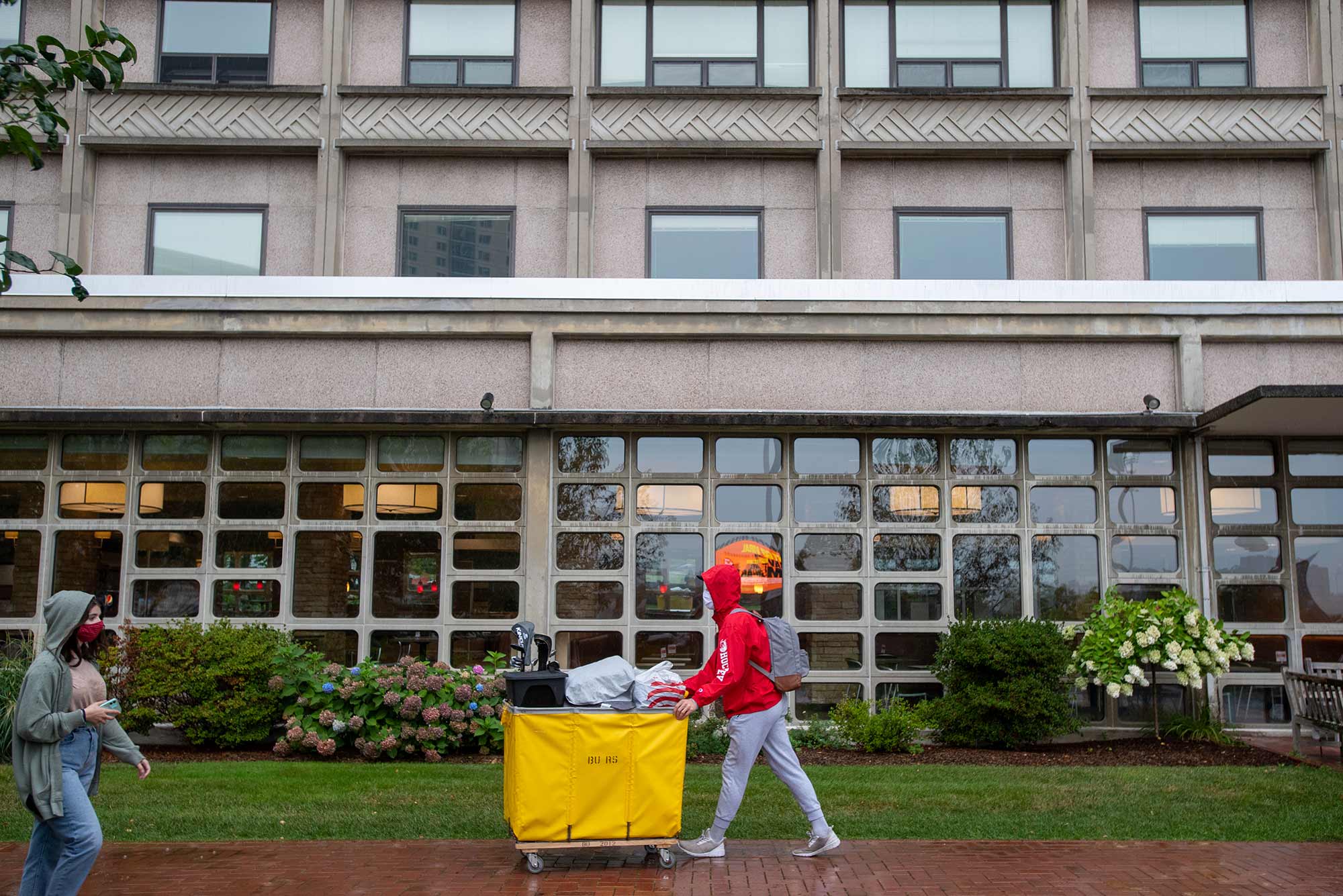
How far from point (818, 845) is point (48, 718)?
4.87 meters

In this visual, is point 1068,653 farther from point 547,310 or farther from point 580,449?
point 547,310

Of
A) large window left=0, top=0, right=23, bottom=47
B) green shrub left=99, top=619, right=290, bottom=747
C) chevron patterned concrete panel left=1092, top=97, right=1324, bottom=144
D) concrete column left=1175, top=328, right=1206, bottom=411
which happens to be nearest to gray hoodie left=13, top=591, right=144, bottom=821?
green shrub left=99, top=619, right=290, bottom=747

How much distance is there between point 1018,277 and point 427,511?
8.10m

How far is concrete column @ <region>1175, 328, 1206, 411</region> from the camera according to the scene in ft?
46.6

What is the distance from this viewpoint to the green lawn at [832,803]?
892 centimetres

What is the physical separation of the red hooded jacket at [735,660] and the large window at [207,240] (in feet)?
32.4

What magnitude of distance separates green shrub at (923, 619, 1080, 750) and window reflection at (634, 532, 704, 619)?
9.97 ft

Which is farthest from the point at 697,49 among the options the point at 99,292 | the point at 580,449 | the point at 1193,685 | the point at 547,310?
the point at 1193,685

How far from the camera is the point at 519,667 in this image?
341 inches

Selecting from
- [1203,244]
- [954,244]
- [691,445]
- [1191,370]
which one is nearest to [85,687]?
[691,445]

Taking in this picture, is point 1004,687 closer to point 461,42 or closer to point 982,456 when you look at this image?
point 982,456

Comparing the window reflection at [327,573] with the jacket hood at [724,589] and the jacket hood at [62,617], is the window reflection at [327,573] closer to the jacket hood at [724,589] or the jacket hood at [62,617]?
the jacket hood at [724,589]

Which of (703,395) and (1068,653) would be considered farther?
(703,395)

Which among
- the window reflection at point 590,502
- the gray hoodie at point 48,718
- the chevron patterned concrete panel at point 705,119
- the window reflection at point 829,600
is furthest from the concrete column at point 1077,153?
the gray hoodie at point 48,718
